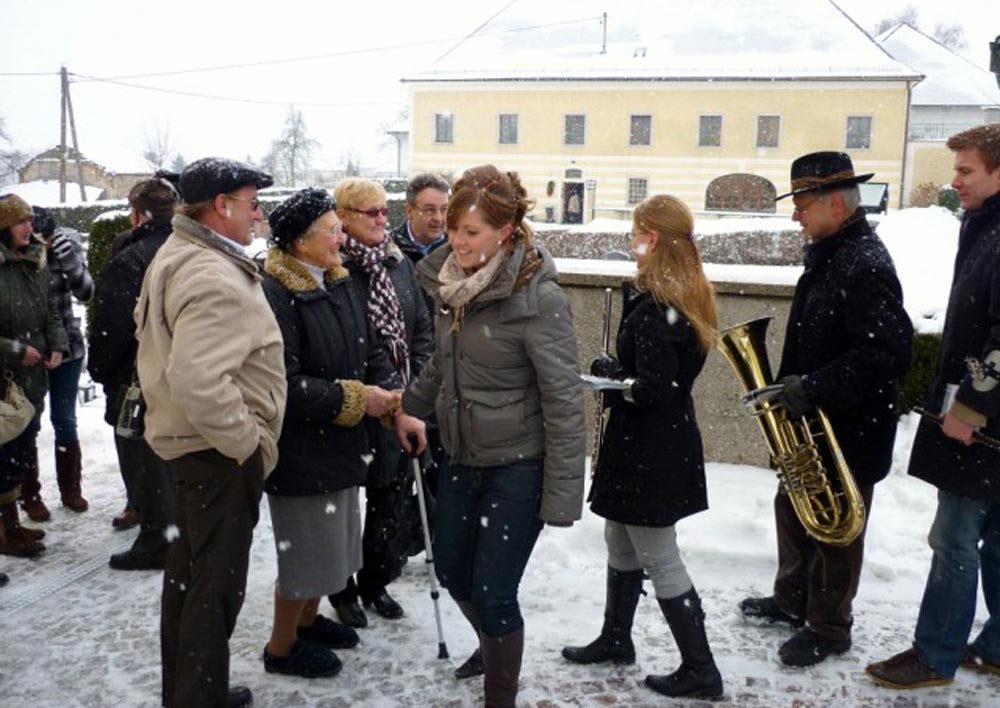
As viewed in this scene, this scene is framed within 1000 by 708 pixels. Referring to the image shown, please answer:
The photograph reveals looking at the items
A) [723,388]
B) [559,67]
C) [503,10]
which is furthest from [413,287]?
[503,10]

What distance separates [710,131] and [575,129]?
5904mm

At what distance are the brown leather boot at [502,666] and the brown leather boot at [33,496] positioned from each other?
365 centimetres

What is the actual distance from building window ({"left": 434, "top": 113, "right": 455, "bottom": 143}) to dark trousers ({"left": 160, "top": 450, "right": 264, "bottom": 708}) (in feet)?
136

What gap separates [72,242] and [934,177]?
48.2 metres

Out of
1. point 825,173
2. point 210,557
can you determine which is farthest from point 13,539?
point 825,173

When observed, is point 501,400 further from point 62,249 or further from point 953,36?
point 953,36

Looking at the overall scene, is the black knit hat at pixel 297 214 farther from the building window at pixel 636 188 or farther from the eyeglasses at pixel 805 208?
the building window at pixel 636 188

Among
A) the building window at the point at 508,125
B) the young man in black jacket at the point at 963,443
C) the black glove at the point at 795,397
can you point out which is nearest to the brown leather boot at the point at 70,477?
the black glove at the point at 795,397

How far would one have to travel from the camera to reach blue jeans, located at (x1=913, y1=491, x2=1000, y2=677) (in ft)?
12.5

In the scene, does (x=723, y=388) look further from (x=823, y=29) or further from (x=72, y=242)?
(x=823, y=29)

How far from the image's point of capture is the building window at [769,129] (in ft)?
131

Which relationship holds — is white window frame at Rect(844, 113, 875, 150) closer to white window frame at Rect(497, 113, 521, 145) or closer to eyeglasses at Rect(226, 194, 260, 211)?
white window frame at Rect(497, 113, 521, 145)

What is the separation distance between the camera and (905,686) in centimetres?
387

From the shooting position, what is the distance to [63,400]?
5.98 meters
